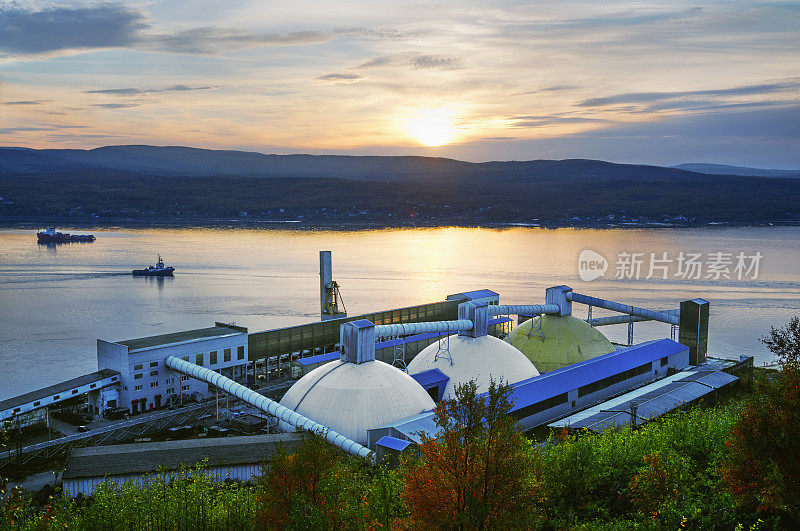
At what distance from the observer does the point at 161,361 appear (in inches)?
819

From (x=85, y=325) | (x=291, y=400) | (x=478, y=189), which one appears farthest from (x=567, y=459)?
(x=478, y=189)

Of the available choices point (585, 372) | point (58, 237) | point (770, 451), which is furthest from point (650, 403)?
point (58, 237)

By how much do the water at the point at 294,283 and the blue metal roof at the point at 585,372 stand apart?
36.0 ft

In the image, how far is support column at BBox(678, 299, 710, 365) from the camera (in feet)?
85.4

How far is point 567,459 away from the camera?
10.8 metres

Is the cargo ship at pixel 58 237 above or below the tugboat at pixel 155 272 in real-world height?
above

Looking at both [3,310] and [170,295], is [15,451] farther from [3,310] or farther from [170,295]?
[170,295]

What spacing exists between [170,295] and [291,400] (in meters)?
37.1

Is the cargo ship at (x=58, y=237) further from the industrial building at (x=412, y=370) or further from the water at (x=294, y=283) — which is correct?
the industrial building at (x=412, y=370)

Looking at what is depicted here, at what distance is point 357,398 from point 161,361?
7459mm

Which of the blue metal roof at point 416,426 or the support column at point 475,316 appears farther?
the support column at point 475,316

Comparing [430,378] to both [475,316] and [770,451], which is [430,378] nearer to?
[475,316]

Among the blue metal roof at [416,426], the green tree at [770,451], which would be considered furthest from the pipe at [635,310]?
the green tree at [770,451]

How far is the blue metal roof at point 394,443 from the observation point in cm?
1485
